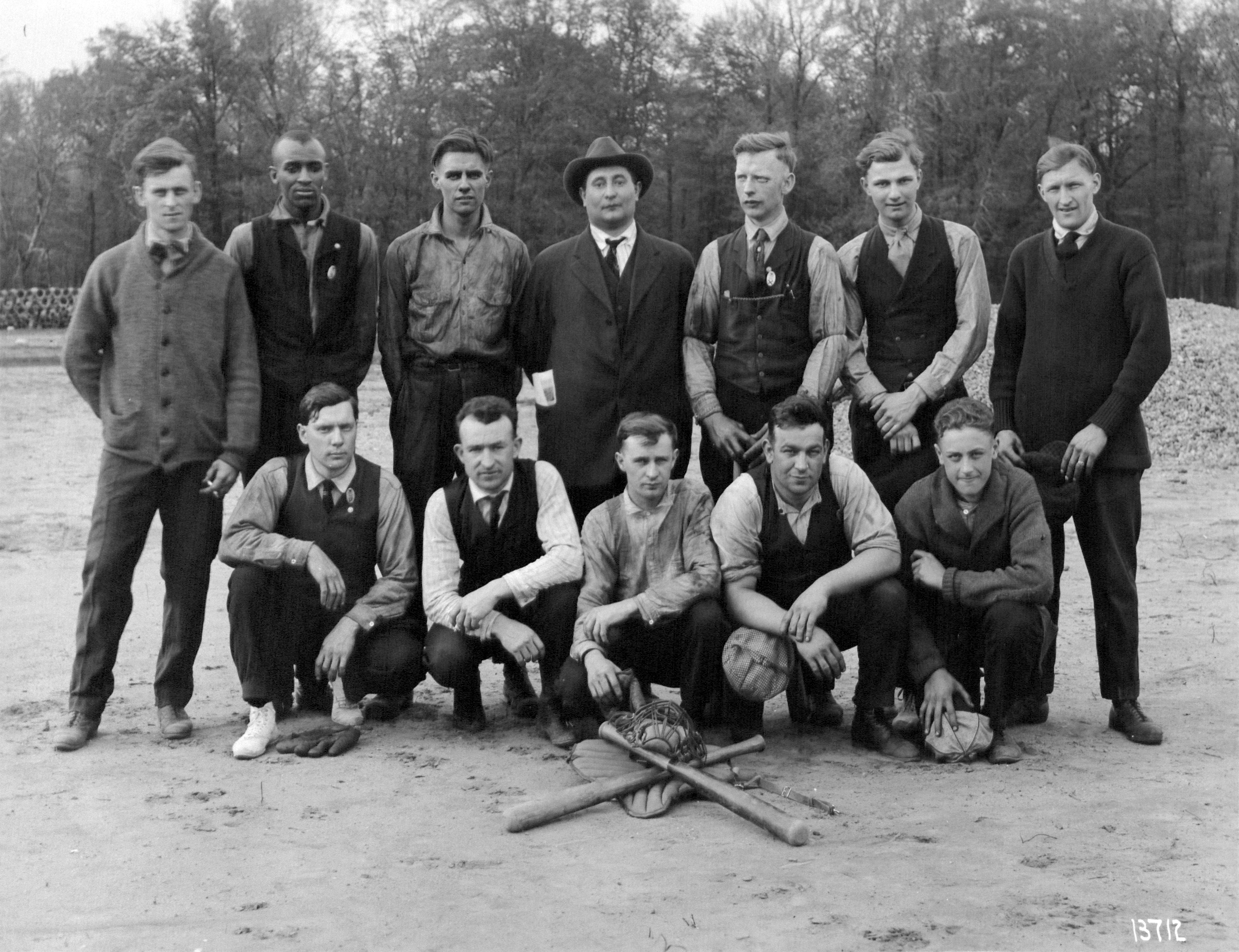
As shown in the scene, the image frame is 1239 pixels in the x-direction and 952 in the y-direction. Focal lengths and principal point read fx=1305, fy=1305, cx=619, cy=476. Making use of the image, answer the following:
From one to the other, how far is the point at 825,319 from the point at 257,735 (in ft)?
8.36

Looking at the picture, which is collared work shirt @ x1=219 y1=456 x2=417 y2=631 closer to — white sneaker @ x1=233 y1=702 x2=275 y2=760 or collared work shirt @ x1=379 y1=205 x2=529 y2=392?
white sneaker @ x1=233 y1=702 x2=275 y2=760

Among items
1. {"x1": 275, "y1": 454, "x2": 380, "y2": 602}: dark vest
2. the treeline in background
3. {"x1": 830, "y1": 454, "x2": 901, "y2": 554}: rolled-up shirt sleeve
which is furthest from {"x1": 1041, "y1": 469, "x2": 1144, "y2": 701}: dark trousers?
the treeline in background

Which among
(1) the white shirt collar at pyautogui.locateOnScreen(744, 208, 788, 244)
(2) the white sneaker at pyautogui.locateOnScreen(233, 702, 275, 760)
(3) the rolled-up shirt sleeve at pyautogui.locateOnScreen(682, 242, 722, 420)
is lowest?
(2) the white sneaker at pyautogui.locateOnScreen(233, 702, 275, 760)

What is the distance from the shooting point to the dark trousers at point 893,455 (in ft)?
16.3

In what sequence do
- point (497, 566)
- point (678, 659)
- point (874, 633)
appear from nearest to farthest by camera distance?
point (874, 633)
point (678, 659)
point (497, 566)

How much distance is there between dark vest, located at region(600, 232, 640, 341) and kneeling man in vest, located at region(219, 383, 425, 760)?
1.07 m

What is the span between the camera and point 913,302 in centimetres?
493

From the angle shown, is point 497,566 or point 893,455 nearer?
point 497,566

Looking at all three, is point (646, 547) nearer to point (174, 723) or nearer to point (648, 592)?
point (648, 592)

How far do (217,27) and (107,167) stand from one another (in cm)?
597

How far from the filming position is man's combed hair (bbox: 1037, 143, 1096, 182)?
470cm

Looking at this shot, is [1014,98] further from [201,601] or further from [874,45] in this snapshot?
[201,601]

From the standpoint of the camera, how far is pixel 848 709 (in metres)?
5.17

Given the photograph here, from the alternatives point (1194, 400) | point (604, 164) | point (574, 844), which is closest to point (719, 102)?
point (1194, 400)
